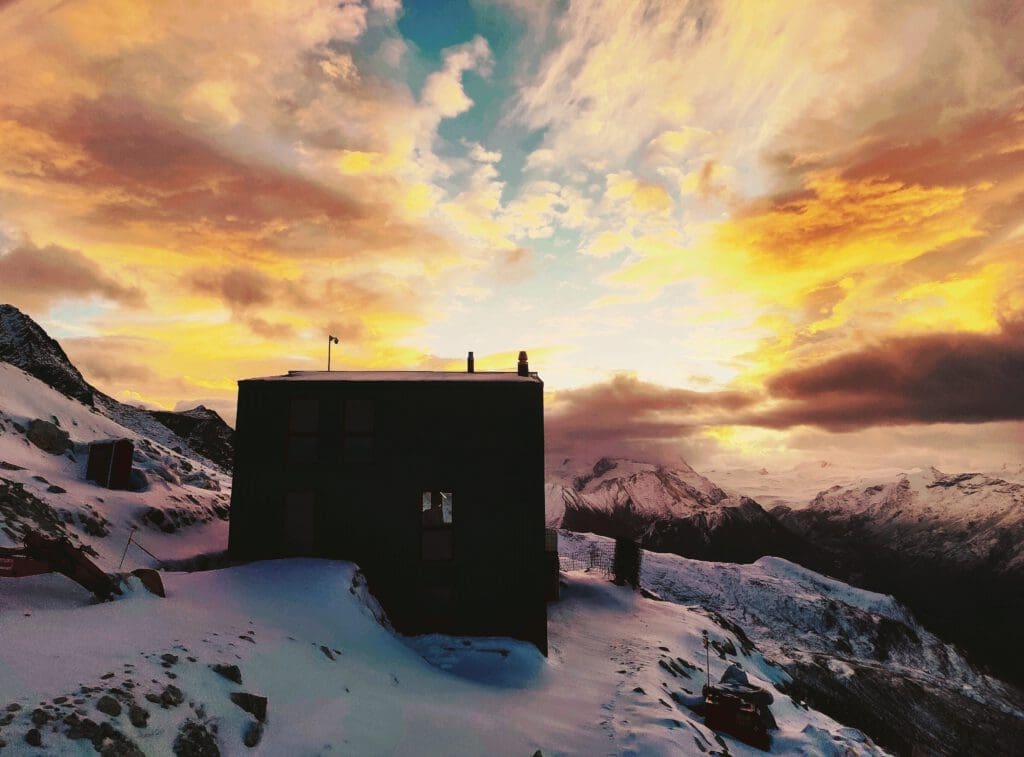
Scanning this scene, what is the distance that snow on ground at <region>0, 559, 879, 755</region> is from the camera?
31.6ft

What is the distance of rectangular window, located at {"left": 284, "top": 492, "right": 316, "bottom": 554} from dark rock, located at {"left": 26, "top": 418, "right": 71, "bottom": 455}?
41.2ft

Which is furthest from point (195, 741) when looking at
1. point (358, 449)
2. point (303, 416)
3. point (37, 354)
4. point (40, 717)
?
point (37, 354)

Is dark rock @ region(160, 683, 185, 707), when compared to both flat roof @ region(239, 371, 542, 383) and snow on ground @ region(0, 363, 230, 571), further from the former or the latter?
flat roof @ region(239, 371, 542, 383)

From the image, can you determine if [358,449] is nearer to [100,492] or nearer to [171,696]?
[100,492]

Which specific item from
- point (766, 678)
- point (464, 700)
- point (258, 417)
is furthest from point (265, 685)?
point (766, 678)

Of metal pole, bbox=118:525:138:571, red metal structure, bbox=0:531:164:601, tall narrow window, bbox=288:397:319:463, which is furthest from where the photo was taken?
tall narrow window, bbox=288:397:319:463

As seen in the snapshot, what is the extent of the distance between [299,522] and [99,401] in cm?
5181

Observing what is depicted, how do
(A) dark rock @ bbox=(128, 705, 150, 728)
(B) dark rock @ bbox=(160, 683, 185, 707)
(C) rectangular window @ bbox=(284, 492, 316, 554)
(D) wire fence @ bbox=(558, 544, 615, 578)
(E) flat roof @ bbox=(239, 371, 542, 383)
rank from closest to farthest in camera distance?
(A) dark rock @ bbox=(128, 705, 150, 728), (B) dark rock @ bbox=(160, 683, 185, 707), (C) rectangular window @ bbox=(284, 492, 316, 554), (E) flat roof @ bbox=(239, 371, 542, 383), (D) wire fence @ bbox=(558, 544, 615, 578)

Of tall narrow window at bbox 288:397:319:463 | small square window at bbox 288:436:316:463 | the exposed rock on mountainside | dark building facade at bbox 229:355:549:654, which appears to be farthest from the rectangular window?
the exposed rock on mountainside

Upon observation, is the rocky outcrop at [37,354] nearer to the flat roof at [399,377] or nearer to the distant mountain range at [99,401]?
the distant mountain range at [99,401]

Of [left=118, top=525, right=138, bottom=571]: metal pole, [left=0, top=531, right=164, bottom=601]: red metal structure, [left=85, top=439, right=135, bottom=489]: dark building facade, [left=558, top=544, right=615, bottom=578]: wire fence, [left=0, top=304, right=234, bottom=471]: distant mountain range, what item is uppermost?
[left=0, top=304, right=234, bottom=471]: distant mountain range

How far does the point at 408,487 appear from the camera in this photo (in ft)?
74.5

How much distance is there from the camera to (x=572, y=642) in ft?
88.2

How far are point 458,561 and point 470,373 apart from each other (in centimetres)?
871
